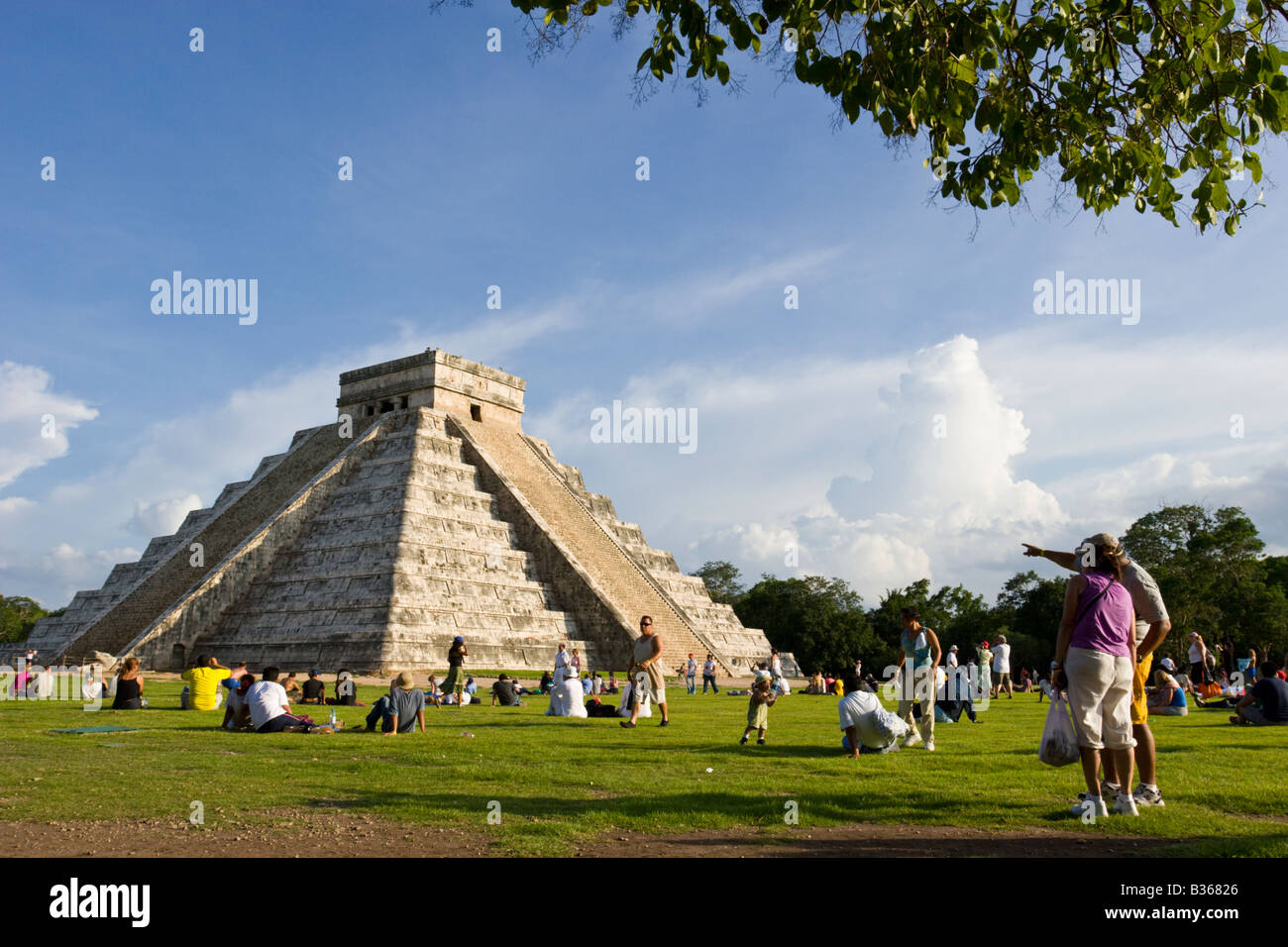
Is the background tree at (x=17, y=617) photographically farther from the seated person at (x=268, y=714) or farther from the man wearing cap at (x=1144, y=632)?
the man wearing cap at (x=1144, y=632)

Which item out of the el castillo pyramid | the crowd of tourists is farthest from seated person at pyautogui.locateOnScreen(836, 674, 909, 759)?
the el castillo pyramid

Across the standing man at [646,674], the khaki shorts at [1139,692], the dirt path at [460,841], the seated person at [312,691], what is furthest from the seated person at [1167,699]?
the seated person at [312,691]

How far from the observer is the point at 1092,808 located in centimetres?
664

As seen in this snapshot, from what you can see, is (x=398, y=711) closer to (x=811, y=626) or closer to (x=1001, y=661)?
(x=1001, y=661)

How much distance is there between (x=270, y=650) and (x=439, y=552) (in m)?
6.38

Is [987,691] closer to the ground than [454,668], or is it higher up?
closer to the ground

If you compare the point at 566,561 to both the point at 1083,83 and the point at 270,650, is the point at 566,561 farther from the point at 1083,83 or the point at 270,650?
the point at 1083,83

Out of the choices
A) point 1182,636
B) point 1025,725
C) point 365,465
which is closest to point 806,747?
point 1025,725

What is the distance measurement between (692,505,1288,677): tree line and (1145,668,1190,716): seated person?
32067mm

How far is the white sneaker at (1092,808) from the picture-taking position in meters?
6.64

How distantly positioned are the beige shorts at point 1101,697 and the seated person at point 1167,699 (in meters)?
10.9

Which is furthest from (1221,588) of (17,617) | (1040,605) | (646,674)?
(17,617)

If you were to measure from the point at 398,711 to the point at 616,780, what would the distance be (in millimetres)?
5618
